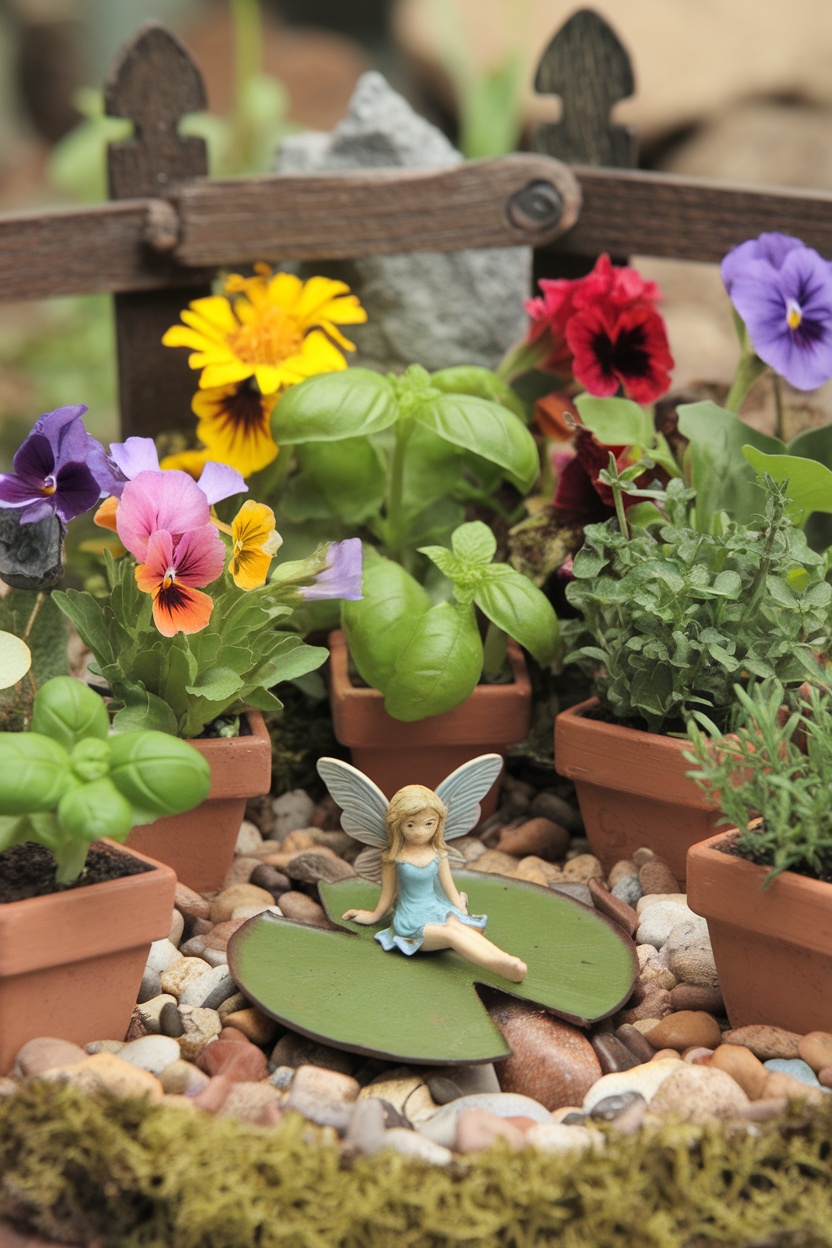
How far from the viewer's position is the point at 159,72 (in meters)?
2.25

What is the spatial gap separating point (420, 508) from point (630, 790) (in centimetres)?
58

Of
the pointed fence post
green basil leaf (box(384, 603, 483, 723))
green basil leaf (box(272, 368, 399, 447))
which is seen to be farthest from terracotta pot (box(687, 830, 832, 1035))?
the pointed fence post

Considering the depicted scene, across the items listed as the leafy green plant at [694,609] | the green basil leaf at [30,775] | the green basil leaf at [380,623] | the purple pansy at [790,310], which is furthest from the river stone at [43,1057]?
the purple pansy at [790,310]

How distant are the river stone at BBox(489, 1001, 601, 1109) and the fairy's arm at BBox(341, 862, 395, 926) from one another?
0.59ft

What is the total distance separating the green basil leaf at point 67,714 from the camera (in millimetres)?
1299

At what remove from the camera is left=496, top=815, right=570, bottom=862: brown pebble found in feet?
6.04

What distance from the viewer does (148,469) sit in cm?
155

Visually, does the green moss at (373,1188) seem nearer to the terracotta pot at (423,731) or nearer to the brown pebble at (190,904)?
the brown pebble at (190,904)

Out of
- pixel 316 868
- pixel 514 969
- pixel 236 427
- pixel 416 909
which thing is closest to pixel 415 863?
pixel 416 909

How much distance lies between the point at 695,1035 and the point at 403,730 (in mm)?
603

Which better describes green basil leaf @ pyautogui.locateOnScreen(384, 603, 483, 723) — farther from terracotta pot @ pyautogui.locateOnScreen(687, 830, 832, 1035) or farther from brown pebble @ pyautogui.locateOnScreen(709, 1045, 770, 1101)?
brown pebble @ pyautogui.locateOnScreen(709, 1045, 770, 1101)

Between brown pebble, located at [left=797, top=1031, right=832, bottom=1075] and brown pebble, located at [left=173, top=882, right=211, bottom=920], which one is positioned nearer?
brown pebble, located at [left=797, top=1031, right=832, bottom=1075]

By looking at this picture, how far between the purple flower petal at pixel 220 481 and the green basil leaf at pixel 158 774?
0.42 metres

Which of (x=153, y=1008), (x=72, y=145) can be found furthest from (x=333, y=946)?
(x=72, y=145)
